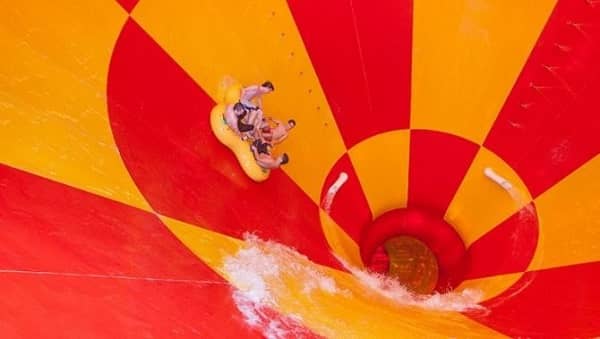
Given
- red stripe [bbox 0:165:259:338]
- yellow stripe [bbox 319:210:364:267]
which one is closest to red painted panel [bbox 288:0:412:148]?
yellow stripe [bbox 319:210:364:267]

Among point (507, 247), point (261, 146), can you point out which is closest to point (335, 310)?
point (261, 146)

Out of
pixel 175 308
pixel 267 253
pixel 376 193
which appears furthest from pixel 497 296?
pixel 175 308

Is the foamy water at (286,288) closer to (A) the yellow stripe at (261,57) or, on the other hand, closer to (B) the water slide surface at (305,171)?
(B) the water slide surface at (305,171)

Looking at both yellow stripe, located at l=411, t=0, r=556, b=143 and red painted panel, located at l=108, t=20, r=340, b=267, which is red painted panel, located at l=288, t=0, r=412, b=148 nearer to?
yellow stripe, located at l=411, t=0, r=556, b=143

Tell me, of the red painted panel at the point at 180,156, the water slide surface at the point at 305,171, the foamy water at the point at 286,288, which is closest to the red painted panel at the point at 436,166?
the water slide surface at the point at 305,171

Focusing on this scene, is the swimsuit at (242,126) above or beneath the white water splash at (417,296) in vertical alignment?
above

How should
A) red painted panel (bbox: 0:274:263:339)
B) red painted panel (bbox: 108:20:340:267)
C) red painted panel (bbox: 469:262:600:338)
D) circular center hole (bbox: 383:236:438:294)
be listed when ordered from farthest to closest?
circular center hole (bbox: 383:236:438:294), red painted panel (bbox: 469:262:600:338), red painted panel (bbox: 108:20:340:267), red painted panel (bbox: 0:274:263:339)

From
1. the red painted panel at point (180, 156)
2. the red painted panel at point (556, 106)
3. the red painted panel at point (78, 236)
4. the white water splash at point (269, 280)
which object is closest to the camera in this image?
the red painted panel at point (78, 236)
